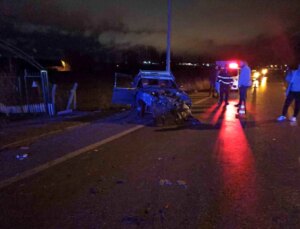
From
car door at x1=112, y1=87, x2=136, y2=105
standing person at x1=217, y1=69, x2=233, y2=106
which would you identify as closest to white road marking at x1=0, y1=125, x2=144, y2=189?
car door at x1=112, y1=87, x2=136, y2=105

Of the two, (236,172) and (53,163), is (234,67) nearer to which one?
(236,172)

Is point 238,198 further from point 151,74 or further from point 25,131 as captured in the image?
point 151,74

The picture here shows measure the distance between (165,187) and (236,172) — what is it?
1.45 metres

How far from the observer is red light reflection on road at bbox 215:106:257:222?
4.83 meters

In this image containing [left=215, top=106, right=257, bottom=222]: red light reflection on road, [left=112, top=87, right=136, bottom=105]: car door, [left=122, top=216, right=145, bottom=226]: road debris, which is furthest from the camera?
[left=112, top=87, right=136, bottom=105]: car door

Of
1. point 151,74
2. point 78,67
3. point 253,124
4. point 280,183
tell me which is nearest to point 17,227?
point 280,183

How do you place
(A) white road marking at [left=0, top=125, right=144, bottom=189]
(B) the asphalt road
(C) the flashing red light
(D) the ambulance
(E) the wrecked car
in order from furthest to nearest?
(C) the flashing red light, (D) the ambulance, (E) the wrecked car, (A) white road marking at [left=0, top=125, right=144, bottom=189], (B) the asphalt road

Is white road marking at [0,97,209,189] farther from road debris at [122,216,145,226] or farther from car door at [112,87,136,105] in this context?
car door at [112,87,136,105]

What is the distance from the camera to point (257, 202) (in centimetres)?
498

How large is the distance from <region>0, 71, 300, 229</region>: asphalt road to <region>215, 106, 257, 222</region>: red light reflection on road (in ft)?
0.04

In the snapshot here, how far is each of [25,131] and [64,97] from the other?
9.57 meters

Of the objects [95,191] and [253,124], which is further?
[253,124]

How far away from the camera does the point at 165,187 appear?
18.3 feet

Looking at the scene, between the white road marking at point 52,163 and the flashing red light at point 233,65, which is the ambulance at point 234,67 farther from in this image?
the white road marking at point 52,163
